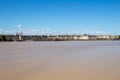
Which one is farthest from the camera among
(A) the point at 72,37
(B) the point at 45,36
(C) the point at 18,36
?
(A) the point at 72,37

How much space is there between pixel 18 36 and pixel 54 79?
353 feet

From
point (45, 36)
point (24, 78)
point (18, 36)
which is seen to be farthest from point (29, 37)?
point (24, 78)

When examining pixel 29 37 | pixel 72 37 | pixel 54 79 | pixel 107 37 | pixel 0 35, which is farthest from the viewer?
pixel 107 37

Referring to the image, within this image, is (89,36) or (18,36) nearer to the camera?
(18,36)

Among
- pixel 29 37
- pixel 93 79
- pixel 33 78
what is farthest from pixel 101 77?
pixel 29 37

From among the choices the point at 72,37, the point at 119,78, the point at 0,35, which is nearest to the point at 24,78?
the point at 119,78

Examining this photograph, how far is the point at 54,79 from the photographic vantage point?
778 cm

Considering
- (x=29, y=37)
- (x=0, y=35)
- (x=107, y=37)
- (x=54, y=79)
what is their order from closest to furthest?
(x=54, y=79), (x=0, y=35), (x=29, y=37), (x=107, y=37)

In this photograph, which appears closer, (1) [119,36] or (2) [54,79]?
(2) [54,79]

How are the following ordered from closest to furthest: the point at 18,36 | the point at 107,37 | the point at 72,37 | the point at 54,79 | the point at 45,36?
1. the point at 54,79
2. the point at 18,36
3. the point at 45,36
4. the point at 72,37
5. the point at 107,37

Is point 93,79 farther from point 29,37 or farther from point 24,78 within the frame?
point 29,37

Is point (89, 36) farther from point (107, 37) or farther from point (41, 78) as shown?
point (41, 78)

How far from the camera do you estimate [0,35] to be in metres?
96.1

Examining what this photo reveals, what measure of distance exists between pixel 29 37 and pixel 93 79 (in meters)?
133
